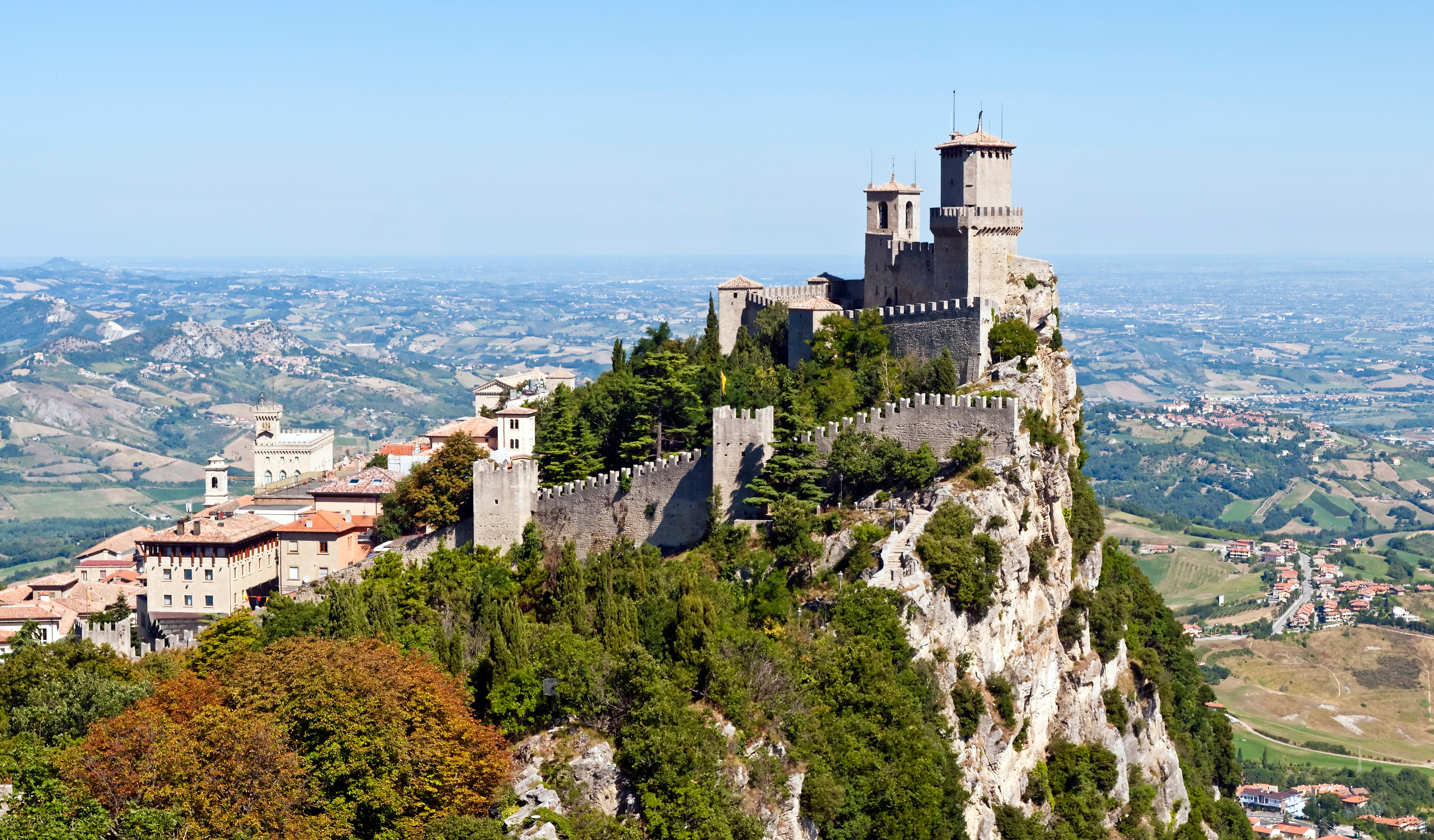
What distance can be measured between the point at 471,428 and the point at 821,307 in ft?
58.6

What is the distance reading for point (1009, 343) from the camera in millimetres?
59562

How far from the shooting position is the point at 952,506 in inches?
2076

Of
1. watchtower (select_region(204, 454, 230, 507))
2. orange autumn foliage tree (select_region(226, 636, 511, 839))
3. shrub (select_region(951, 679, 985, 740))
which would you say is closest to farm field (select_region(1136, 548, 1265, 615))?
watchtower (select_region(204, 454, 230, 507))

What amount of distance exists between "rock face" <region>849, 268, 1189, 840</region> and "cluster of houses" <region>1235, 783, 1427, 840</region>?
50190 mm

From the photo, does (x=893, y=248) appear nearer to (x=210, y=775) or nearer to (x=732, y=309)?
(x=732, y=309)

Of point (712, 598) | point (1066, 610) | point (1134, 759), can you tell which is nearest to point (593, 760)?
point (712, 598)

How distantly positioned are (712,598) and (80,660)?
66.6 ft

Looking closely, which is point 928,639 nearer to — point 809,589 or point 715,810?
point 809,589

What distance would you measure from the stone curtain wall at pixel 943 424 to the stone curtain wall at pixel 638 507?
15.3 feet

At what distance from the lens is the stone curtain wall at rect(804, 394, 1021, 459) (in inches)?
2146

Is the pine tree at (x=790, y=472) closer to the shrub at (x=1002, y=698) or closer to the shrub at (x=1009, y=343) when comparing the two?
the shrub at (x=1002, y=698)

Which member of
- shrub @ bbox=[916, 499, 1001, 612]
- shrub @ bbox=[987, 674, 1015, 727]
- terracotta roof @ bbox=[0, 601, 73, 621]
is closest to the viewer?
shrub @ bbox=[916, 499, 1001, 612]

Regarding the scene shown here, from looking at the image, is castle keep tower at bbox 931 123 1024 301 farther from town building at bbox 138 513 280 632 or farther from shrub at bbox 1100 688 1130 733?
town building at bbox 138 513 280 632

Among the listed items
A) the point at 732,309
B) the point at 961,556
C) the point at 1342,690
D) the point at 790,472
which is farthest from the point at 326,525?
the point at 1342,690
